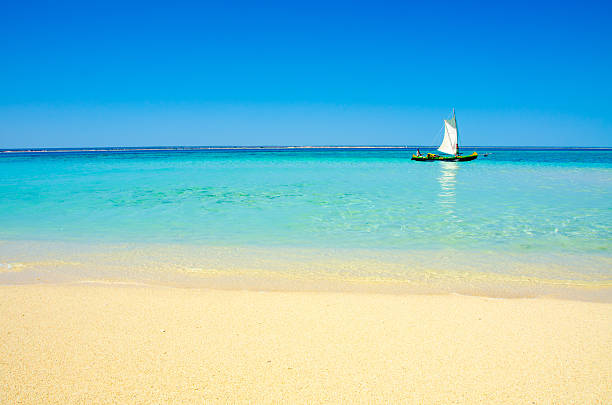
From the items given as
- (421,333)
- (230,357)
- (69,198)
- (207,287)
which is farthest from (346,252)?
(69,198)

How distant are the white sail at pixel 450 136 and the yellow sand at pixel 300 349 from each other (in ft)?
177

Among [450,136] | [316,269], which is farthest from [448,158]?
[316,269]

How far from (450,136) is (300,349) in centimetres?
5707

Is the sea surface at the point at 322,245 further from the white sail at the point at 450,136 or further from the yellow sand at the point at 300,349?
the white sail at the point at 450,136

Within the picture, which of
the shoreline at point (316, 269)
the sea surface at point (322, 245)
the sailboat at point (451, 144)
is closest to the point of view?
the shoreline at point (316, 269)

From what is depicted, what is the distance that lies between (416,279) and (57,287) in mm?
4792

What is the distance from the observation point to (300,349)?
3.29 meters

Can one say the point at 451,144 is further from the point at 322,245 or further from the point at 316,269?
the point at 316,269

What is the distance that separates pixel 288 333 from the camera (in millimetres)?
3609

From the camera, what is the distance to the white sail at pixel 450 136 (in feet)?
178

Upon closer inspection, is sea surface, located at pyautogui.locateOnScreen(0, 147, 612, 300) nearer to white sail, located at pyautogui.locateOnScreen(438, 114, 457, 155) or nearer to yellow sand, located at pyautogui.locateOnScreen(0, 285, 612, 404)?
yellow sand, located at pyautogui.locateOnScreen(0, 285, 612, 404)

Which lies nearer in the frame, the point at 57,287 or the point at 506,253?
the point at 57,287

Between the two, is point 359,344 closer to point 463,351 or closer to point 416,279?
point 463,351

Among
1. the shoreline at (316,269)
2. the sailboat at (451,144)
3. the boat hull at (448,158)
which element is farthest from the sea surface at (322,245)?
the sailboat at (451,144)
